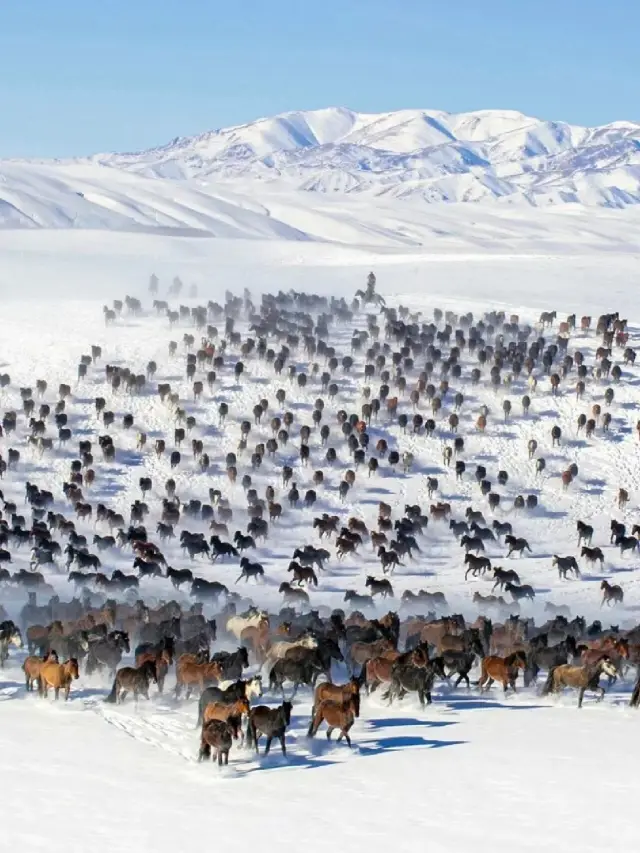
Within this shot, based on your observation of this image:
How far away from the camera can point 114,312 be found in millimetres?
76438

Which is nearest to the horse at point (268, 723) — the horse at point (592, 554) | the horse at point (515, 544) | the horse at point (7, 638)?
the horse at point (7, 638)

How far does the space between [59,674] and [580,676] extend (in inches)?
414

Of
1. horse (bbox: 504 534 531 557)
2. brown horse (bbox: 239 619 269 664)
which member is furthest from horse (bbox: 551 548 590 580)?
brown horse (bbox: 239 619 269 664)

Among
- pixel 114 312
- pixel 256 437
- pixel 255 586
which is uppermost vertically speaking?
pixel 114 312

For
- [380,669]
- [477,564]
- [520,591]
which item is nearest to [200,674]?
[380,669]

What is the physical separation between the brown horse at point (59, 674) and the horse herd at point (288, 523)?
35 mm

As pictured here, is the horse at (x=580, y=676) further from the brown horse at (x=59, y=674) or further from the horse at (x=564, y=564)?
the horse at (x=564, y=564)

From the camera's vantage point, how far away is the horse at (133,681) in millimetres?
25734

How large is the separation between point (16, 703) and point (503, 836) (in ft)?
38.8

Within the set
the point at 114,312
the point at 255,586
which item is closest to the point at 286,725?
the point at 255,586

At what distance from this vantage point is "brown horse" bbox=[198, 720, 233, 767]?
2119cm

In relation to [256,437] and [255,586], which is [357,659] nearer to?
[255,586]

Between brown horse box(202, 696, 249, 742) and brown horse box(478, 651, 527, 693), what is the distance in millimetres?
7137

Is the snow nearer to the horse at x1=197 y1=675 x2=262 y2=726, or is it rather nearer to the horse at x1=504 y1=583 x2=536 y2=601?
the horse at x1=197 y1=675 x2=262 y2=726
